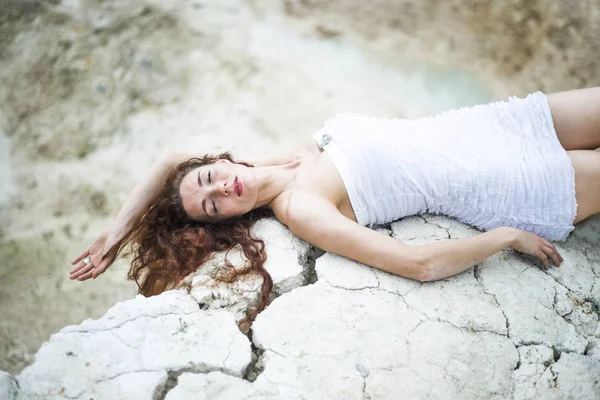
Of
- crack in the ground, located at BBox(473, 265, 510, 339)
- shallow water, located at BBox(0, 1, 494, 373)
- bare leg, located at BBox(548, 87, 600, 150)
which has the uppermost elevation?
bare leg, located at BBox(548, 87, 600, 150)

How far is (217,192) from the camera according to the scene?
6.76 ft

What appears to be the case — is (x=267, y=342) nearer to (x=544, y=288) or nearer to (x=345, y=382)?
(x=345, y=382)

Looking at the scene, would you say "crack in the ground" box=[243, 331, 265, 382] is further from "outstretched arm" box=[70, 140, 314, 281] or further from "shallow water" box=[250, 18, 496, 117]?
"shallow water" box=[250, 18, 496, 117]

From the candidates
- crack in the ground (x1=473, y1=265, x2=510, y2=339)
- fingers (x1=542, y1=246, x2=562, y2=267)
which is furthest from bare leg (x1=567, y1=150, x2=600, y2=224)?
crack in the ground (x1=473, y1=265, x2=510, y2=339)

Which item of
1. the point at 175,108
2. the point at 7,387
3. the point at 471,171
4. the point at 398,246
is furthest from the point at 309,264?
the point at 175,108

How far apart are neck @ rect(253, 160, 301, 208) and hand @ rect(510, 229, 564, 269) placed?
3.15 feet

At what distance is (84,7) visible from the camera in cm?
395

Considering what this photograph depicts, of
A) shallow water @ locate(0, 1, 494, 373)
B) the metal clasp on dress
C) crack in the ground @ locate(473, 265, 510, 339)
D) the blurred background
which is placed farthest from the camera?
the blurred background

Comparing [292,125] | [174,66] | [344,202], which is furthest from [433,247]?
[174,66]

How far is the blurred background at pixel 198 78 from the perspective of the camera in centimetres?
322

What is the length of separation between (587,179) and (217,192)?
4.99 ft

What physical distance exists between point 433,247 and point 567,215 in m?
0.65

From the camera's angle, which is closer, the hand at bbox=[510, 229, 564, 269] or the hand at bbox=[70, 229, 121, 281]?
the hand at bbox=[510, 229, 564, 269]

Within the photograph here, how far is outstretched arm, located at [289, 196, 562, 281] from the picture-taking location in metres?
1.86
